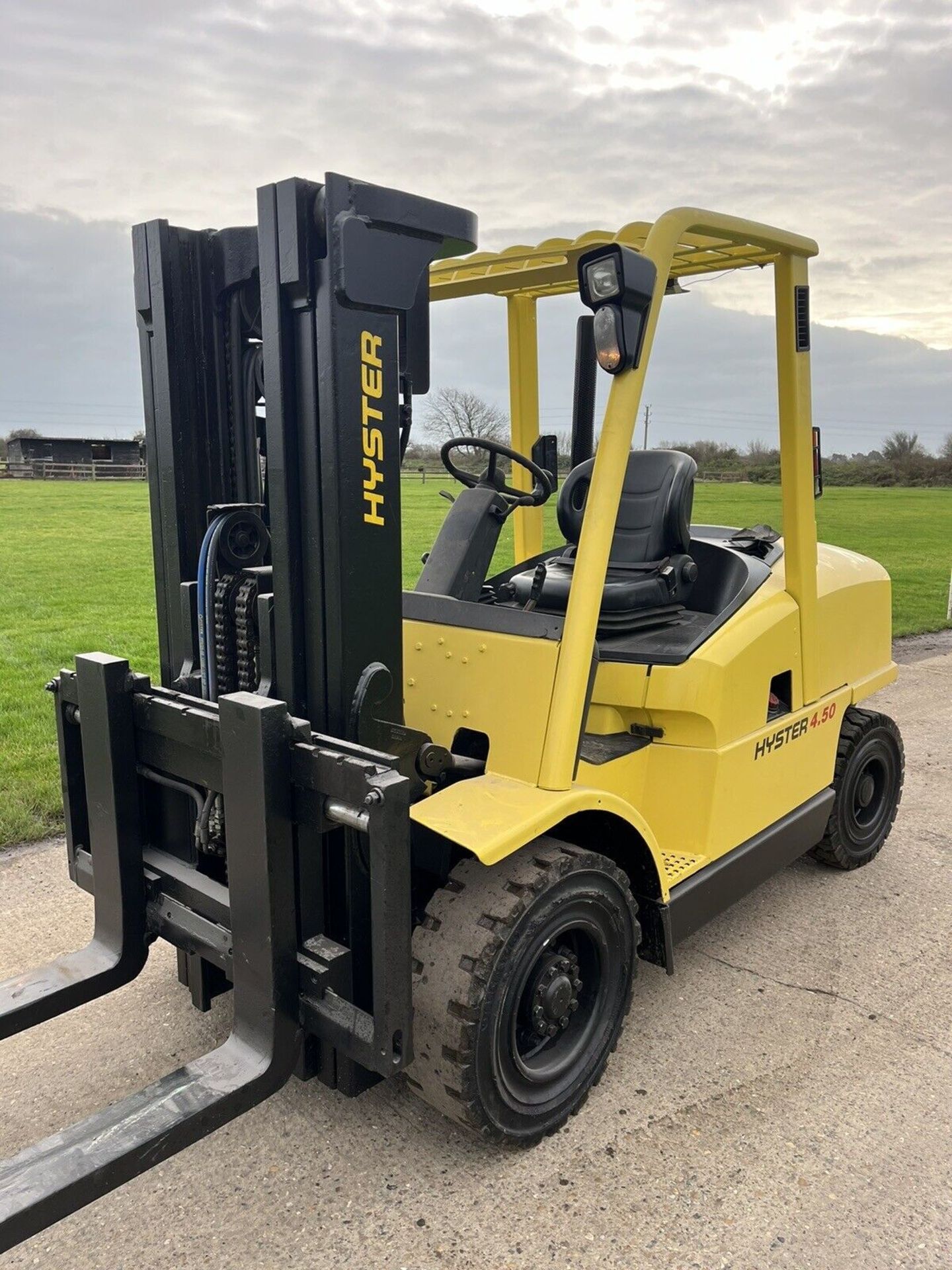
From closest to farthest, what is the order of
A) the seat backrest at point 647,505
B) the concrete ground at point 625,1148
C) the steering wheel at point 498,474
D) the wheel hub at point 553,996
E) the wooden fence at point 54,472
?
the concrete ground at point 625,1148
the wheel hub at point 553,996
the steering wheel at point 498,474
the seat backrest at point 647,505
the wooden fence at point 54,472

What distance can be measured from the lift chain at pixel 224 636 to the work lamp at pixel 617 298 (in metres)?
1.30

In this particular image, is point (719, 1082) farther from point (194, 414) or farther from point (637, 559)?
point (194, 414)

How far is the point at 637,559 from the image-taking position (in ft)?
12.2

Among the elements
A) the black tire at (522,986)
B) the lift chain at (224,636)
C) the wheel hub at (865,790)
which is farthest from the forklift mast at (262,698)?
the wheel hub at (865,790)

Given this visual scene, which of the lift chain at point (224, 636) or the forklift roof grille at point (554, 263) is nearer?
the lift chain at point (224, 636)

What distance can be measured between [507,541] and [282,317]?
17935 millimetres

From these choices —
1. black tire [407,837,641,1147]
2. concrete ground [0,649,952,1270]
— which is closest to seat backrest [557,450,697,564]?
black tire [407,837,641,1147]

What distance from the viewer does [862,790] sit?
4895 mm

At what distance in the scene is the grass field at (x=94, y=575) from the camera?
6434 millimetres

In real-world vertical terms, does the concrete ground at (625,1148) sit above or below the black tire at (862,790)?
below

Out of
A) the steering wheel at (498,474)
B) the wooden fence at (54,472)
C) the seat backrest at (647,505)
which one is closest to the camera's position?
the steering wheel at (498,474)

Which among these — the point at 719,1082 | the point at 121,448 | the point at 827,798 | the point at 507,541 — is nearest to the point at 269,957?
the point at 719,1082

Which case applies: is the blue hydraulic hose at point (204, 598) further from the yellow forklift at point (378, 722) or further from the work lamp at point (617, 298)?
the work lamp at point (617, 298)

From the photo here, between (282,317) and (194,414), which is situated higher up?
(282,317)
